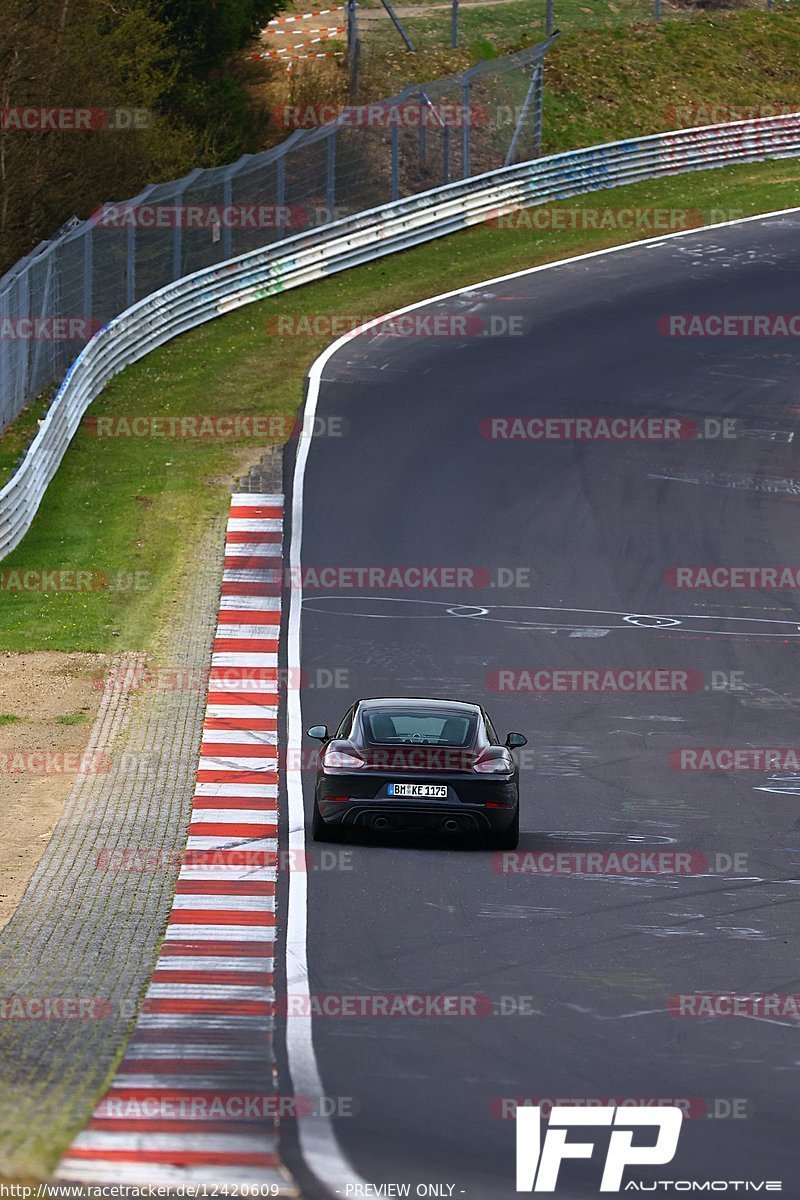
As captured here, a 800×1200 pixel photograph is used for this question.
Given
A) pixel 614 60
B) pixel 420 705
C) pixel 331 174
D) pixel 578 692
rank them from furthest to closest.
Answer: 1. pixel 614 60
2. pixel 331 174
3. pixel 578 692
4. pixel 420 705

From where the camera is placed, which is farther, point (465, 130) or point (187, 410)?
point (465, 130)

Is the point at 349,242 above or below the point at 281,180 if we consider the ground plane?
below

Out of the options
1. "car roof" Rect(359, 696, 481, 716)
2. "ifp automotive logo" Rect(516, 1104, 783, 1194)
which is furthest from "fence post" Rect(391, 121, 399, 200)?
"ifp automotive logo" Rect(516, 1104, 783, 1194)

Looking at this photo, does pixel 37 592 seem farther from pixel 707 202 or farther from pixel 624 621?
pixel 707 202

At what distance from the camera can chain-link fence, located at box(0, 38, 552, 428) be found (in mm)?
33469

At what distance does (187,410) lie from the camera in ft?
113

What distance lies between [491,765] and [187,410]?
19631 mm

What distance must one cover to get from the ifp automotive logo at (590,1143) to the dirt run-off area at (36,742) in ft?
20.1

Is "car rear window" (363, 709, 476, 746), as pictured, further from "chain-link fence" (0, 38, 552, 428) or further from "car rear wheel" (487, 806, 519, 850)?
"chain-link fence" (0, 38, 552, 428)

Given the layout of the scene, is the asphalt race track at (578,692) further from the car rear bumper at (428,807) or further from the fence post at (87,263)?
the fence post at (87,263)

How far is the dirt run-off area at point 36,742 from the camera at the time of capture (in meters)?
16.5

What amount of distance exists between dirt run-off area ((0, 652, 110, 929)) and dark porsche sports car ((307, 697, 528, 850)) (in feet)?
8.83

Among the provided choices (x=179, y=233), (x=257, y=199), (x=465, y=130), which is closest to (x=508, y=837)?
(x=179, y=233)

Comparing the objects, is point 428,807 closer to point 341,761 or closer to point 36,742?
point 341,761
